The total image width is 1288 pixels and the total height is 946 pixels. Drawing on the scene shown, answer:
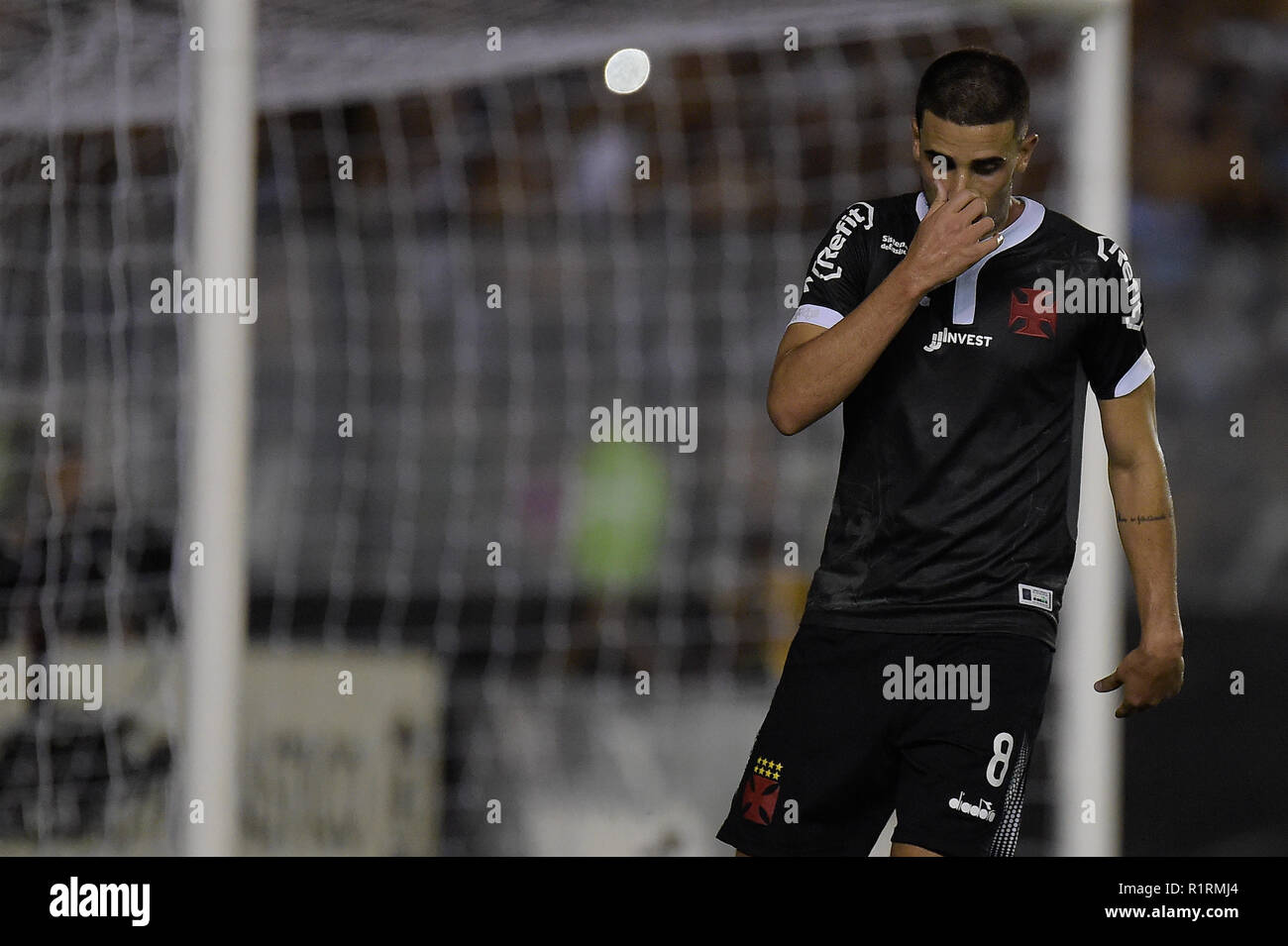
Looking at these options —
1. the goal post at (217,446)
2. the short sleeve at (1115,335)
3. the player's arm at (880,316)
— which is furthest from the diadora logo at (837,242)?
the goal post at (217,446)

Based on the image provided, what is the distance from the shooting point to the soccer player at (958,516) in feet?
7.64

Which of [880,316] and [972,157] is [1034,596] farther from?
[972,157]

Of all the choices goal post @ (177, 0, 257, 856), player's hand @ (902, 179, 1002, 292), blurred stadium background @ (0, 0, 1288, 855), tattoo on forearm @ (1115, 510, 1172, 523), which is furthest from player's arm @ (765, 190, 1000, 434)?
blurred stadium background @ (0, 0, 1288, 855)

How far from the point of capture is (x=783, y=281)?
221 inches

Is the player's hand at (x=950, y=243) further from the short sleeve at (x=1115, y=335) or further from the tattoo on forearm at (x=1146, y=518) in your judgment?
the tattoo on forearm at (x=1146, y=518)

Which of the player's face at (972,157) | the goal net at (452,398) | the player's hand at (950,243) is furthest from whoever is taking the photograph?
the goal net at (452,398)

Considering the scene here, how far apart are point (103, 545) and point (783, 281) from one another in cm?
255

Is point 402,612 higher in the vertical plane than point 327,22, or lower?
lower

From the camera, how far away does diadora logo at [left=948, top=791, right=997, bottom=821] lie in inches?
91.5

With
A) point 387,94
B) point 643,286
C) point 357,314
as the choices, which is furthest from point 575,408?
point 387,94

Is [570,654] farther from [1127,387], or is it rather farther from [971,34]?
[1127,387]

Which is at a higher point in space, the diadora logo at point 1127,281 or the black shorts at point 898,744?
the diadora logo at point 1127,281

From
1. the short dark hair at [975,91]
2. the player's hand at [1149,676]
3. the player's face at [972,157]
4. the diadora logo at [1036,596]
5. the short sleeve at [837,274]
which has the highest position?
the short dark hair at [975,91]

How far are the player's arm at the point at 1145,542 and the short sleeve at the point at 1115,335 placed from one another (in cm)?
2
